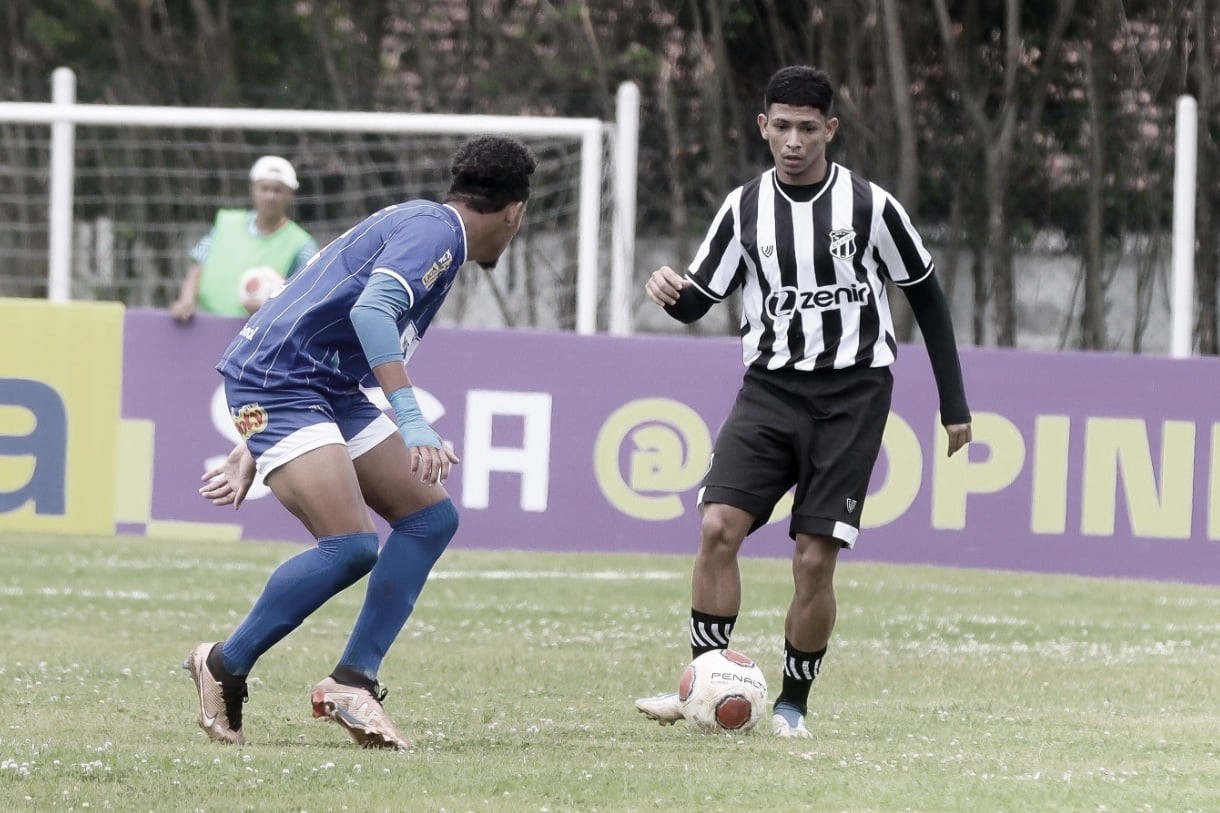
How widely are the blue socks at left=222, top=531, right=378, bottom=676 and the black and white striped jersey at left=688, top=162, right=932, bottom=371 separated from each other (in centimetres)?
148

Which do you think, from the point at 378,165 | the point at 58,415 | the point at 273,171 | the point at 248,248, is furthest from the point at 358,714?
the point at 378,165

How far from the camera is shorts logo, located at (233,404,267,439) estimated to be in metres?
6.14

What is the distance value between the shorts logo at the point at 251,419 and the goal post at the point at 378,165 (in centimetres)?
753

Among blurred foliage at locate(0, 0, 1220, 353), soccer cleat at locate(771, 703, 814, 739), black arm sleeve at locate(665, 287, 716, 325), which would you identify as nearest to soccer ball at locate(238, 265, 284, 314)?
blurred foliage at locate(0, 0, 1220, 353)

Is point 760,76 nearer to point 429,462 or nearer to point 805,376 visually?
point 805,376

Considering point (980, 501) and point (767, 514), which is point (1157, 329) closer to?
point (980, 501)

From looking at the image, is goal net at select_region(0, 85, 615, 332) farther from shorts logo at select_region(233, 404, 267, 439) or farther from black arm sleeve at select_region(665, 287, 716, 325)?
shorts logo at select_region(233, 404, 267, 439)

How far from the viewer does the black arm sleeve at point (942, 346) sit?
6.88 m

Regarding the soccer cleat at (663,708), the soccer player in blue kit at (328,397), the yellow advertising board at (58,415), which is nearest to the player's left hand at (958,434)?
the soccer cleat at (663,708)

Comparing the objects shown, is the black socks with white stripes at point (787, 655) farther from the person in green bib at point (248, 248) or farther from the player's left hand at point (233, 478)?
the person in green bib at point (248, 248)

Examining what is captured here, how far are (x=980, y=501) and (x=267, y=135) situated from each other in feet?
22.6

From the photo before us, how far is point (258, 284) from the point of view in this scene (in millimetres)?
12273

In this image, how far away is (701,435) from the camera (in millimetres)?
12383

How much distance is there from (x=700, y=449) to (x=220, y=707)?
21.2ft
